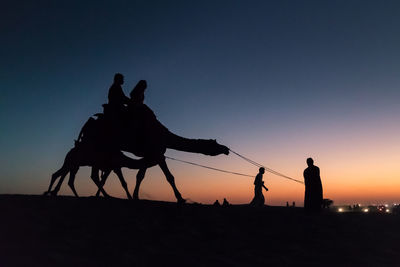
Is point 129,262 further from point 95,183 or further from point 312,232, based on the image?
point 95,183

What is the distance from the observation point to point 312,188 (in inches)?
620

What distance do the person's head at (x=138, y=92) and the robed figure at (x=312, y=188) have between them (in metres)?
6.39

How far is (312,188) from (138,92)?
6.92 metres

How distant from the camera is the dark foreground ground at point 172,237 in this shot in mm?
8195

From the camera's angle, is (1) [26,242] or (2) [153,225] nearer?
(1) [26,242]

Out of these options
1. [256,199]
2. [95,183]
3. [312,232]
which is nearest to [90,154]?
[95,183]

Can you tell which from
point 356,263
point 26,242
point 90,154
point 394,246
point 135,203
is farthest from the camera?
point 90,154

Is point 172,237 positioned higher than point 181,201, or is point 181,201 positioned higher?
point 181,201

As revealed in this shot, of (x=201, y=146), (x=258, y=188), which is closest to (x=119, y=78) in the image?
(x=201, y=146)

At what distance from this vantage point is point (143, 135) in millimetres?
13797

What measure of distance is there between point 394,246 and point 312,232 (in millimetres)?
2174

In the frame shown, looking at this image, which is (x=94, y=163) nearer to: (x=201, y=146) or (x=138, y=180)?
(x=138, y=180)

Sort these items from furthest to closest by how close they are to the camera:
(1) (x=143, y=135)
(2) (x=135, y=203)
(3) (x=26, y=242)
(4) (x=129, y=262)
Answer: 1. (1) (x=143, y=135)
2. (2) (x=135, y=203)
3. (3) (x=26, y=242)
4. (4) (x=129, y=262)

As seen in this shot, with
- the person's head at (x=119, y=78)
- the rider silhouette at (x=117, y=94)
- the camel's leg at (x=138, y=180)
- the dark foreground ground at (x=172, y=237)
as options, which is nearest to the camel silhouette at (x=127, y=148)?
the camel's leg at (x=138, y=180)
